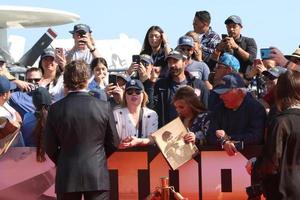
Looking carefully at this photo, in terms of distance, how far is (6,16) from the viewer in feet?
176

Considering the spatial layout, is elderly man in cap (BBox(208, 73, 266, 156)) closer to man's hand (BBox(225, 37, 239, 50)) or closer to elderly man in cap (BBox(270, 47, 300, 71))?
elderly man in cap (BBox(270, 47, 300, 71))

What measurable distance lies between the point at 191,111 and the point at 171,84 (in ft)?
3.67

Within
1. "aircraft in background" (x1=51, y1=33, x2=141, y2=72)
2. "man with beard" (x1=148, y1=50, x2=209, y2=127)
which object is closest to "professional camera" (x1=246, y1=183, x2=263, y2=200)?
"man with beard" (x1=148, y1=50, x2=209, y2=127)

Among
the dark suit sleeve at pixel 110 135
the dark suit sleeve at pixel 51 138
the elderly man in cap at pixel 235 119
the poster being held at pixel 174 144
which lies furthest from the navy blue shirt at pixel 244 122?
the dark suit sleeve at pixel 51 138

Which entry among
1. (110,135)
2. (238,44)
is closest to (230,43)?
(238,44)

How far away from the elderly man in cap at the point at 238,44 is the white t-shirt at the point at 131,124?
2186mm

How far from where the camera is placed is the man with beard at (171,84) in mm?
8555

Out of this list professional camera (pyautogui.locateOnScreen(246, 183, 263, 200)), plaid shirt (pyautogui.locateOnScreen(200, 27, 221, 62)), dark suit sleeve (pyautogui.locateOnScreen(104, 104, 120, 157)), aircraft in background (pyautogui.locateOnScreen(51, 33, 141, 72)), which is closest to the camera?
professional camera (pyautogui.locateOnScreen(246, 183, 263, 200))

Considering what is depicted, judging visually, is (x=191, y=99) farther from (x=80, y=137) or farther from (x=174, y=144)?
(x=80, y=137)

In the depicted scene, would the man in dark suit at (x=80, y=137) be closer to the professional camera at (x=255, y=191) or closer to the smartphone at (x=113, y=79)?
the professional camera at (x=255, y=191)

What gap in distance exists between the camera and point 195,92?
8008 mm

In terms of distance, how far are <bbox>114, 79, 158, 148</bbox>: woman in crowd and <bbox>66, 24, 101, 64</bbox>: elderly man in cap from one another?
186cm

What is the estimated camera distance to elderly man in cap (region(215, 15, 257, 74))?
9.73 m

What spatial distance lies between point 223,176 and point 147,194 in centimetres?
80
